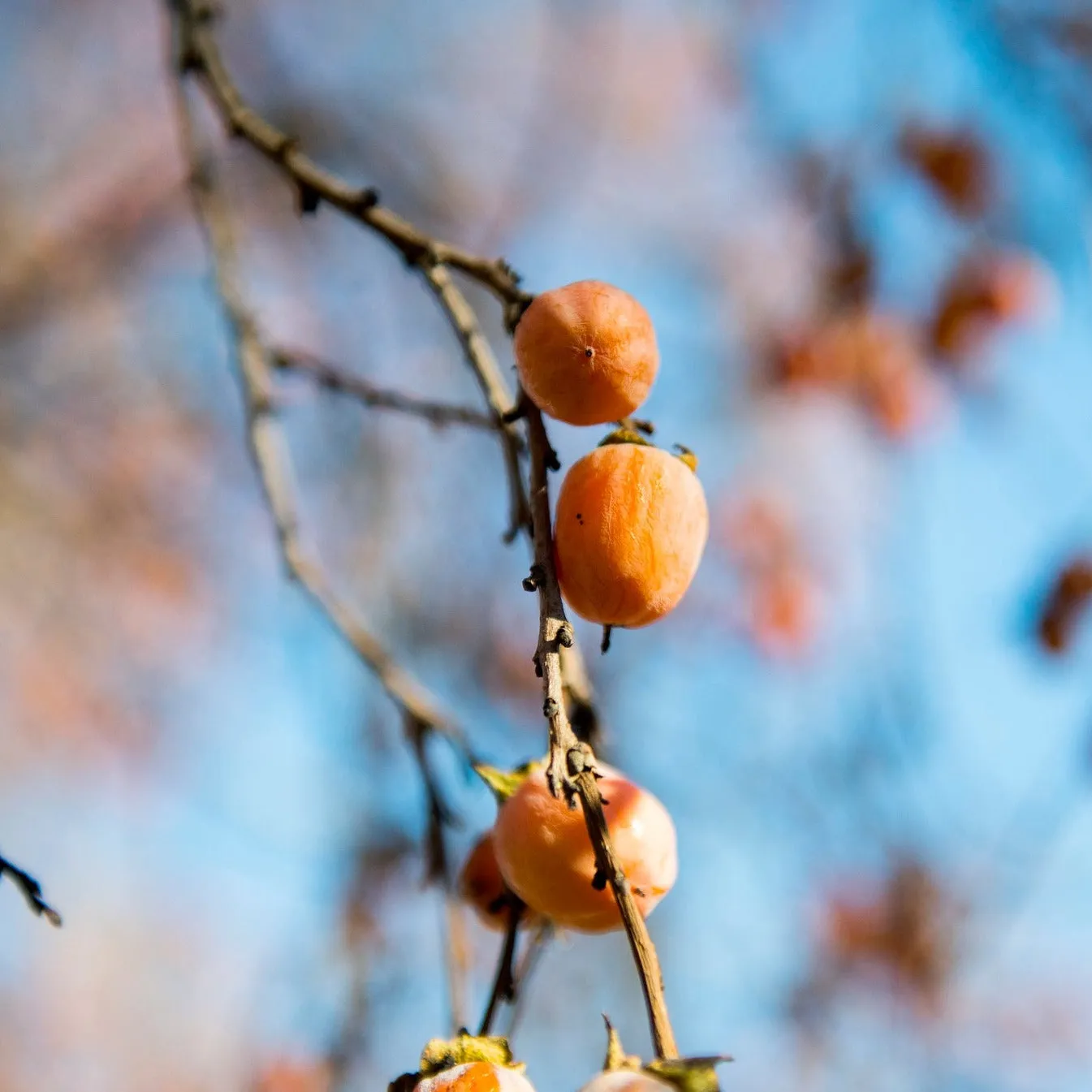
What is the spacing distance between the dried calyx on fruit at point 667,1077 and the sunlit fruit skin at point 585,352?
45cm

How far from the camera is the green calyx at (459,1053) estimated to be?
2.44ft

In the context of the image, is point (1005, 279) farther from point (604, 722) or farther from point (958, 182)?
point (604, 722)

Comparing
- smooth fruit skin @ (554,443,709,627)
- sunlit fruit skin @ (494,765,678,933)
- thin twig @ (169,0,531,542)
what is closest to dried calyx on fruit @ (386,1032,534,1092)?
sunlit fruit skin @ (494,765,678,933)

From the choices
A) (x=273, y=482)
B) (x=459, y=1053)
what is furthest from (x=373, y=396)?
(x=459, y=1053)

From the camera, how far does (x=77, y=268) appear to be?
177 inches

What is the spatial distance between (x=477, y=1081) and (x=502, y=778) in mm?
287

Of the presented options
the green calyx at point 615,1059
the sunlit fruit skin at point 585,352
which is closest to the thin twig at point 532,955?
the green calyx at point 615,1059

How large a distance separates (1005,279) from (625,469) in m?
3.72

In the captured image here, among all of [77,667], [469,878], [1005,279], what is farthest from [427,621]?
[469,878]

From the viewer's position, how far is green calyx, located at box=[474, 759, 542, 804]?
0.91 meters

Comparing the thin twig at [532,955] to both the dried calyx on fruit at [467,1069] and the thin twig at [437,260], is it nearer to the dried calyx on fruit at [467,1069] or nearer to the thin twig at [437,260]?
the dried calyx on fruit at [467,1069]

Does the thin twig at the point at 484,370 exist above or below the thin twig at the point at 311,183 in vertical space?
below

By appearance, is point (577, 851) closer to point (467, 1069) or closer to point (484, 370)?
point (467, 1069)

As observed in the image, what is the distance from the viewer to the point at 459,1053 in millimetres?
747
